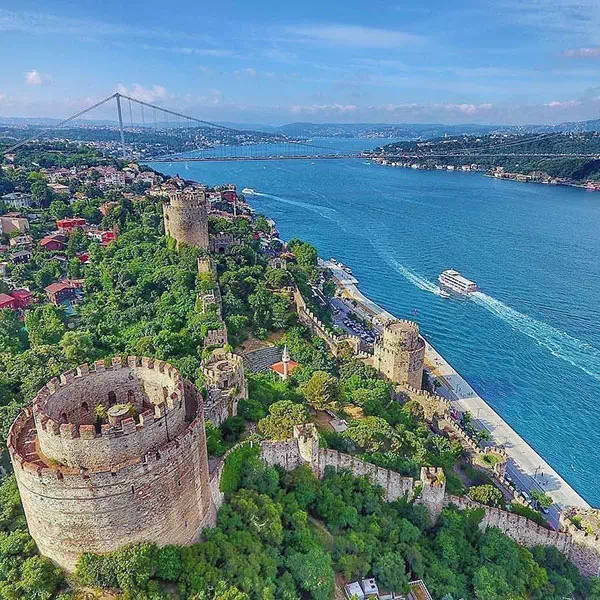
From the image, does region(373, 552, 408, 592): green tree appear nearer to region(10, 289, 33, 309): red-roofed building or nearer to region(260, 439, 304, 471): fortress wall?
region(260, 439, 304, 471): fortress wall

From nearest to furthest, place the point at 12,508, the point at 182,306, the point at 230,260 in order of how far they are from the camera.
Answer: the point at 12,508 → the point at 182,306 → the point at 230,260

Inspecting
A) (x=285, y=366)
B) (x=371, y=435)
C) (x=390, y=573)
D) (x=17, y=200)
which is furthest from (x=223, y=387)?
(x=17, y=200)

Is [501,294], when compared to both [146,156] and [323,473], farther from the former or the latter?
[146,156]

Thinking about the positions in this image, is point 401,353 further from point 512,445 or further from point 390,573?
point 390,573

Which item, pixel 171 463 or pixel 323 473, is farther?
pixel 323 473

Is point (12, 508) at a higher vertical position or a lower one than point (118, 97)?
lower

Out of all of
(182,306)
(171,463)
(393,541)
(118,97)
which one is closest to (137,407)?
(171,463)

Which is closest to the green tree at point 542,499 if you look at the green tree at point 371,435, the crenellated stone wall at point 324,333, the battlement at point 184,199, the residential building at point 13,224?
the green tree at point 371,435
